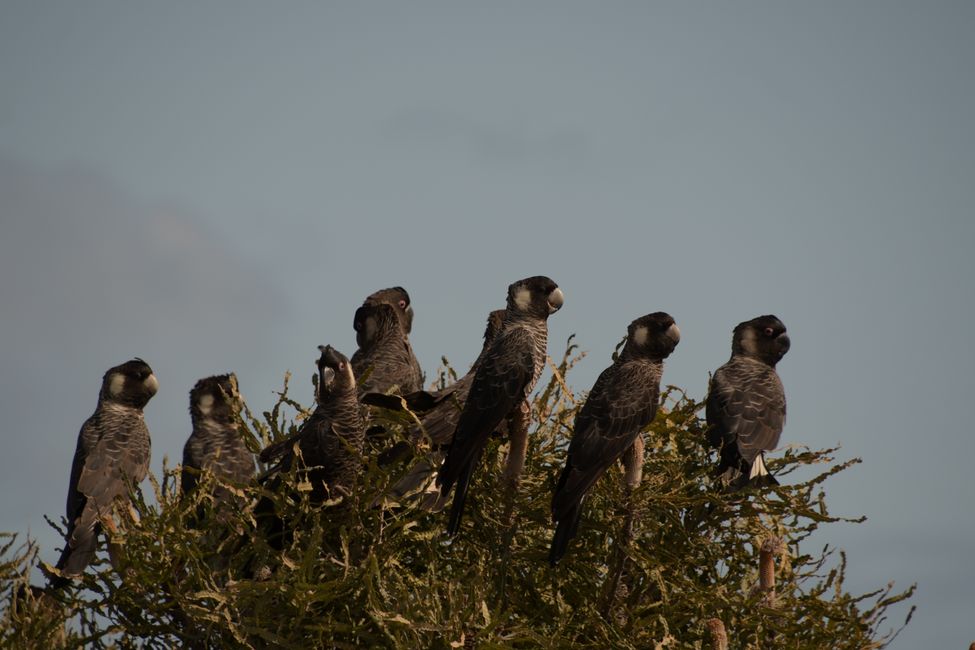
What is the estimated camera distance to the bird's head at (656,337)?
9.83 m

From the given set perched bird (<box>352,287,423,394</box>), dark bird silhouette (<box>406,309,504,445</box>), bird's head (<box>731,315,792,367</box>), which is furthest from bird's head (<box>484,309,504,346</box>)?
bird's head (<box>731,315,792,367</box>)

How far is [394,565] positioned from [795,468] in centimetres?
346

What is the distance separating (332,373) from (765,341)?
4.46 meters

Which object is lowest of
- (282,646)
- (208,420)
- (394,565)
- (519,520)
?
(282,646)

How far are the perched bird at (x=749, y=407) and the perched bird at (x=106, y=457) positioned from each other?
4938mm

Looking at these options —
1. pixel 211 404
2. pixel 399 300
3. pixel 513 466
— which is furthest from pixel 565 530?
pixel 399 300

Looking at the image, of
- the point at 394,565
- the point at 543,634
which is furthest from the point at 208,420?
the point at 543,634

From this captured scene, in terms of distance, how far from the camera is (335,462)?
30.7 feet

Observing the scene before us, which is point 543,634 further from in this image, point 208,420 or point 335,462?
point 208,420

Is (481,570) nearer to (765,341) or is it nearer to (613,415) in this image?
(613,415)

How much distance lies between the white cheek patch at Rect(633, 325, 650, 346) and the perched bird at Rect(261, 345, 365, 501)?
7.84 ft

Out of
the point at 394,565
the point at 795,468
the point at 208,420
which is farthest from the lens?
the point at 208,420

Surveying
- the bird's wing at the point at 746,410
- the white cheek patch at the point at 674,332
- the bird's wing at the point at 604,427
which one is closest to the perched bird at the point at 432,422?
the bird's wing at the point at 604,427

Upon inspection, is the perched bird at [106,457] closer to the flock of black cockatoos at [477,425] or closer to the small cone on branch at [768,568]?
the flock of black cockatoos at [477,425]
